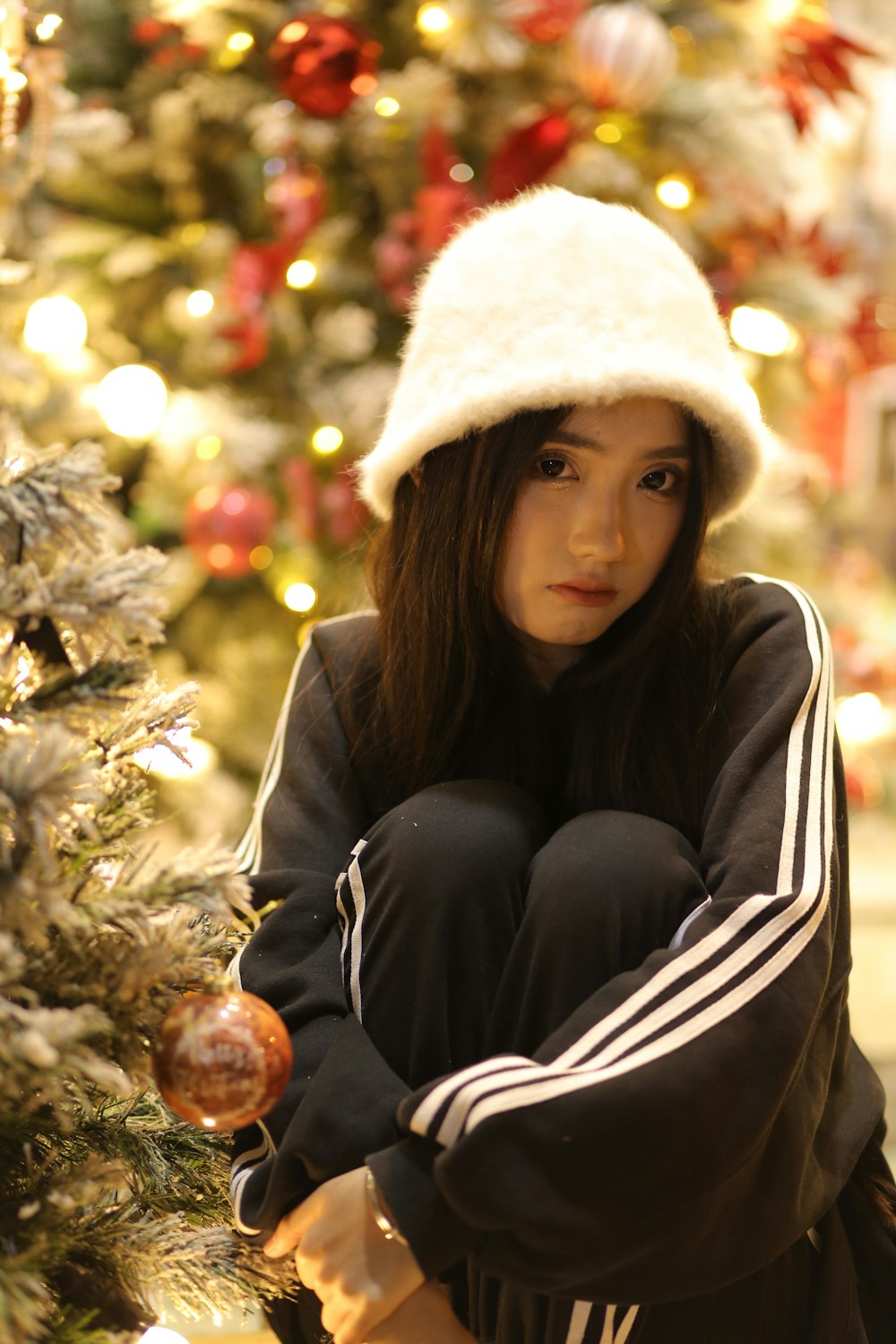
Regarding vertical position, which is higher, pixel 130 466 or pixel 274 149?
pixel 274 149

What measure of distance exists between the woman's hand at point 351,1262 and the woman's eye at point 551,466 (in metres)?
0.46

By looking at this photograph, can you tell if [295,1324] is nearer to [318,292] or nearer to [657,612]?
[657,612]

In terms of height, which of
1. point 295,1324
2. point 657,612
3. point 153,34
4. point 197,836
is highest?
point 153,34

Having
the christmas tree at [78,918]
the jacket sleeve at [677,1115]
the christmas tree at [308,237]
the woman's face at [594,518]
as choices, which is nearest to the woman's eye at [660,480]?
the woman's face at [594,518]

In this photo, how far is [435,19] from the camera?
1.56 meters

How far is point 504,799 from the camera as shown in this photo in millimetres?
844

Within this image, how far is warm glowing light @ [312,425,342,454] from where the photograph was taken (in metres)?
1.65

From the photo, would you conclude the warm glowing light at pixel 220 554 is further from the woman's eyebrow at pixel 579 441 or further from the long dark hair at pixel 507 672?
the woman's eyebrow at pixel 579 441

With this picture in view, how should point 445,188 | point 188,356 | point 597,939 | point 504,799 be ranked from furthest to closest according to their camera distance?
point 188,356, point 445,188, point 504,799, point 597,939

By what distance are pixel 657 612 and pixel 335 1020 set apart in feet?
1.21

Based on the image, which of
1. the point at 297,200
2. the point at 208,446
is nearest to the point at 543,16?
the point at 297,200

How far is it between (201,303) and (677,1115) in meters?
1.31

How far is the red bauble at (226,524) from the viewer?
5.18 ft

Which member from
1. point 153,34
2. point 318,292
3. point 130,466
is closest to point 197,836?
point 130,466
